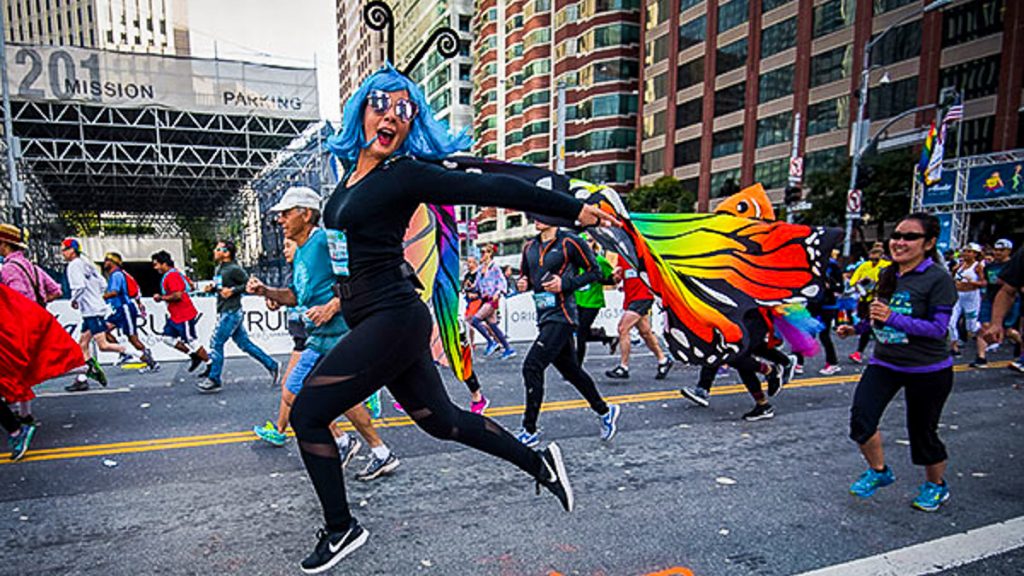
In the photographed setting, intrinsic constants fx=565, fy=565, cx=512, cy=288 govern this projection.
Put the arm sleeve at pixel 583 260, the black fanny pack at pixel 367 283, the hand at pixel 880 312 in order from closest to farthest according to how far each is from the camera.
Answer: the black fanny pack at pixel 367 283 → the hand at pixel 880 312 → the arm sleeve at pixel 583 260

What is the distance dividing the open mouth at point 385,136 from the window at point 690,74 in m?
47.1

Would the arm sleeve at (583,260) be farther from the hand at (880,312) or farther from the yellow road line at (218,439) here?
the hand at (880,312)

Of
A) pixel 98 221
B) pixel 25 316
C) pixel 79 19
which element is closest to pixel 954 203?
pixel 25 316

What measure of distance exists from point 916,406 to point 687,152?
1793 inches

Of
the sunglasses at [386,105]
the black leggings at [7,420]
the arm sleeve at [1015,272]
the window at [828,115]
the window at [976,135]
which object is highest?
the window at [828,115]

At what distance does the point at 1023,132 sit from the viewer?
2680cm

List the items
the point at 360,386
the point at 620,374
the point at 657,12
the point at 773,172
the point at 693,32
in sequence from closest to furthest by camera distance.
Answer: the point at 360,386 < the point at 620,374 < the point at 773,172 < the point at 693,32 < the point at 657,12

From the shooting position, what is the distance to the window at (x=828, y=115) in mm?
33906

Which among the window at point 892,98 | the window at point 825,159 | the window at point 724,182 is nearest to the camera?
→ the window at point 892,98

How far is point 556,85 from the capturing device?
53312mm

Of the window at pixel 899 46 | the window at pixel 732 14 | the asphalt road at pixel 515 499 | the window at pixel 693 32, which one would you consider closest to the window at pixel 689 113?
the window at pixel 693 32

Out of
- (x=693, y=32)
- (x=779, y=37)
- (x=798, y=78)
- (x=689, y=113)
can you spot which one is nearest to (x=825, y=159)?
(x=798, y=78)

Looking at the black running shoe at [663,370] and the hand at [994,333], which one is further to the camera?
the black running shoe at [663,370]

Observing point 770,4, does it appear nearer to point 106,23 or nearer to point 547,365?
point 547,365
